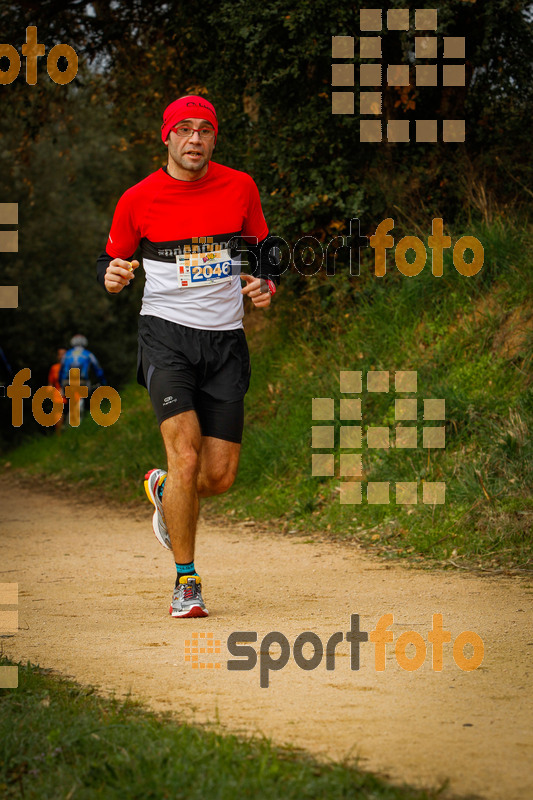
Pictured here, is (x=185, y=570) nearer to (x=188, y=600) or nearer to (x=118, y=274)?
(x=188, y=600)

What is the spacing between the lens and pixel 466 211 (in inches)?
417

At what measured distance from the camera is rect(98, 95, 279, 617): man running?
5367 mm

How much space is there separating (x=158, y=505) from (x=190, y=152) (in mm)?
1899

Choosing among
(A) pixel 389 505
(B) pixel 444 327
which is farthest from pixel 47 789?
(B) pixel 444 327

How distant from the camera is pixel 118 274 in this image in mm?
5371

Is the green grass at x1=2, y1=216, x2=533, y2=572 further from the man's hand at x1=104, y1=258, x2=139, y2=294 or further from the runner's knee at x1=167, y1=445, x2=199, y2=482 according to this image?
the man's hand at x1=104, y1=258, x2=139, y2=294

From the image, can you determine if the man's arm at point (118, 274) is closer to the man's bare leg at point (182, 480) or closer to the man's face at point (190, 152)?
the man's face at point (190, 152)

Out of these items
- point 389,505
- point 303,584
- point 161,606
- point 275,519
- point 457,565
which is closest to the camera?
point 161,606

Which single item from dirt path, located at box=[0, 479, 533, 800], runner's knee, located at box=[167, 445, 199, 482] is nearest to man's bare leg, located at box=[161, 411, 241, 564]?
runner's knee, located at box=[167, 445, 199, 482]

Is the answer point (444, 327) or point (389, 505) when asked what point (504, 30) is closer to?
point (444, 327)

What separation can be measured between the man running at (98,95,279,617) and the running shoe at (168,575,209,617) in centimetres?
5

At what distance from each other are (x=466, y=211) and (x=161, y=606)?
642cm

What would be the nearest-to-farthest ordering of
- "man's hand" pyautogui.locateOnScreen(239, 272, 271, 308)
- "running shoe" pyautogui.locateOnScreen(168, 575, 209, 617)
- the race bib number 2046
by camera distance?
"running shoe" pyautogui.locateOnScreen(168, 575, 209, 617), the race bib number 2046, "man's hand" pyautogui.locateOnScreen(239, 272, 271, 308)

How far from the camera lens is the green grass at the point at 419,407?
7.21 metres
